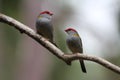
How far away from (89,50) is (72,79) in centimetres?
111

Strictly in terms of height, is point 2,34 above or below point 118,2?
below

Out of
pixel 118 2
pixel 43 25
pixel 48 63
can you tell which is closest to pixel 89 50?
pixel 118 2

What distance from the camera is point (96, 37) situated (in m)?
9.48

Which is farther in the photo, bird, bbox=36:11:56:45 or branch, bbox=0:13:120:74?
bird, bbox=36:11:56:45

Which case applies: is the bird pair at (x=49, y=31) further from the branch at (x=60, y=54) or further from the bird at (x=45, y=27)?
the branch at (x=60, y=54)

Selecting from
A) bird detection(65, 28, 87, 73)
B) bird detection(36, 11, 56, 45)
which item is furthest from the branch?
bird detection(65, 28, 87, 73)

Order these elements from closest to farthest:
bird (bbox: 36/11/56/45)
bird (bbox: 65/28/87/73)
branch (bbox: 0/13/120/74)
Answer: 1. branch (bbox: 0/13/120/74)
2. bird (bbox: 36/11/56/45)
3. bird (bbox: 65/28/87/73)

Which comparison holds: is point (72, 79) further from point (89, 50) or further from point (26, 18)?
point (26, 18)

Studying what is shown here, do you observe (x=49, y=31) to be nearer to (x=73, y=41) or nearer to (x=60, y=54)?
(x=73, y=41)

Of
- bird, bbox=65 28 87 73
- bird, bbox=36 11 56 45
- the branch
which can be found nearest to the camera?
the branch

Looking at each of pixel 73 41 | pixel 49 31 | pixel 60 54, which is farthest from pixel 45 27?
pixel 60 54

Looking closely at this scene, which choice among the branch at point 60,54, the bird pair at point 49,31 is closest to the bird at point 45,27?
the bird pair at point 49,31

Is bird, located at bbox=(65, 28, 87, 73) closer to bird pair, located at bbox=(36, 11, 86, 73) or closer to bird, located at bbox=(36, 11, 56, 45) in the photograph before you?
bird pair, located at bbox=(36, 11, 86, 73)

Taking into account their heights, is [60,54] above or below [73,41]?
below
